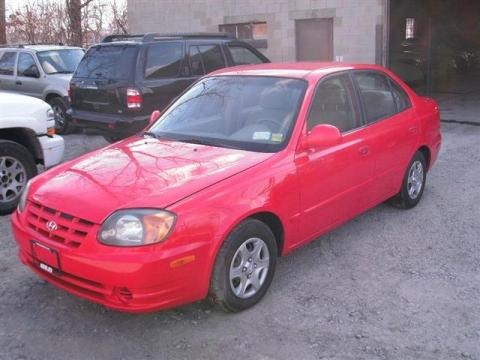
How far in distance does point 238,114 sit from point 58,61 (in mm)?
8305

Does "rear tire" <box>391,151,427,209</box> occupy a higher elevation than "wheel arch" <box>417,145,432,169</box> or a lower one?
lower

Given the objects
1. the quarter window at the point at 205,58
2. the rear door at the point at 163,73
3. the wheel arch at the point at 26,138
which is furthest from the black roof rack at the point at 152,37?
the wheel arch at the point at 26,138

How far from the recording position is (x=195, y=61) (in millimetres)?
8945

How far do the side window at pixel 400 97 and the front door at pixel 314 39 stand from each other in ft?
28.3

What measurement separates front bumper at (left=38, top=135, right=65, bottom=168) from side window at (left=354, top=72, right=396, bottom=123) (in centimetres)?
349

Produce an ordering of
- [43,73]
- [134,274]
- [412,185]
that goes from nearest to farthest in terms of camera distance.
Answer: [134,274] < [412,185] < [43,73]

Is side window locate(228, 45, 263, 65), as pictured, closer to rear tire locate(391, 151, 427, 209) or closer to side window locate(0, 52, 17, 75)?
rear tire locate(391, 151, 427, 209)

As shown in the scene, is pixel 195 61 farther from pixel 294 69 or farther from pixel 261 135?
pixel 261 135

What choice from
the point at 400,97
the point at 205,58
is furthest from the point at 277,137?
the point at 205,58

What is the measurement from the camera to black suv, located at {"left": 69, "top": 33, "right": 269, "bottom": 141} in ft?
26.5

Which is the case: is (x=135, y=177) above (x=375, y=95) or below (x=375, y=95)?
below

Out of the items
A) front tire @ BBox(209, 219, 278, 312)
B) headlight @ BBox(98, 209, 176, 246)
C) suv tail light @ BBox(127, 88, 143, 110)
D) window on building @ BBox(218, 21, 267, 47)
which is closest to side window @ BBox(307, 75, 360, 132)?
front tire @ BBox(209, 219, 278, 312)

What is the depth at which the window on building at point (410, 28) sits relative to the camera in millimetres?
17744

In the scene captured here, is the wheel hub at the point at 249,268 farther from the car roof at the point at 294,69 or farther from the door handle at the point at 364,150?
the car roof at the point at 294,69
